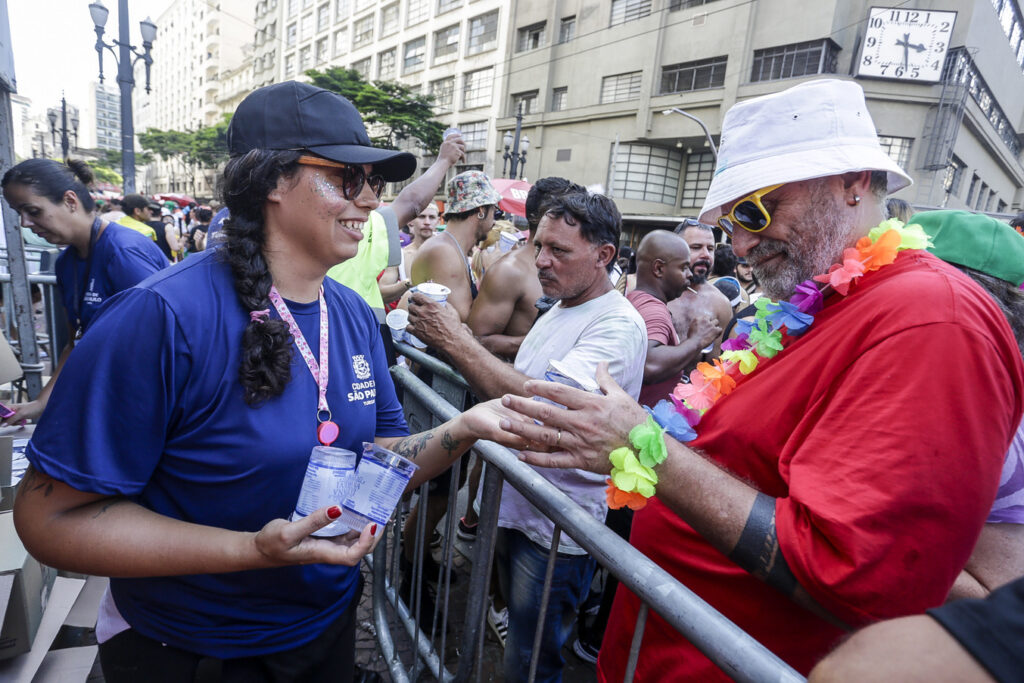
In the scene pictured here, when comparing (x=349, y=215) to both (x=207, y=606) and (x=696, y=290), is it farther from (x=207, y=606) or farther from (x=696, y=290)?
(x=696, y=290)

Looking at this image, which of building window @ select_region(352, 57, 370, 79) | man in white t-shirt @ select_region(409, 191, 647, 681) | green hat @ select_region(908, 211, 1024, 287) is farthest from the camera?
building window @ select_region(352, 57, 370, 79)

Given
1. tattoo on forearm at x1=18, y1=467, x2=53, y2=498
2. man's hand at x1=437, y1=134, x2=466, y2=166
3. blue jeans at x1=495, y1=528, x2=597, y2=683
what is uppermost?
man's hand at x1=437, y1=134, x2=466, y2=166

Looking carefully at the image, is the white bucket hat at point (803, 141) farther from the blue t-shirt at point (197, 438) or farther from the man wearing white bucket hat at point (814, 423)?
the blue t-shirt at point (197, 438)

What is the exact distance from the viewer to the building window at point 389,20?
39.3m

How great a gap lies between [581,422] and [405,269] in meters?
5.24

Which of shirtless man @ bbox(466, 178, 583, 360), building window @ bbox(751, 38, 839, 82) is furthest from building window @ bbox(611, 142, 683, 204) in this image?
shirtless man @ bbox(466, 178, 583, 360)

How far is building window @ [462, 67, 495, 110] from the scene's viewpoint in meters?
32.7

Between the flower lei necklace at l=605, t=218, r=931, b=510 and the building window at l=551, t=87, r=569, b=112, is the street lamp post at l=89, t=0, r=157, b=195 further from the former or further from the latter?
the building window at l=551, t=87, r=569, b=112

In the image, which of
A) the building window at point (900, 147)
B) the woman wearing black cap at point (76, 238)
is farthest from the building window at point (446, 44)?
the woman wearing black cap at point (76, 238)

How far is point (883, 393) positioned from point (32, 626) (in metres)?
3.29

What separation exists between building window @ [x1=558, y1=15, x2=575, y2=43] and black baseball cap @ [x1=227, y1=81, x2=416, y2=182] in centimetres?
3197

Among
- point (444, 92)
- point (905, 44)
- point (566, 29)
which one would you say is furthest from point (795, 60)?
point (444, 92)

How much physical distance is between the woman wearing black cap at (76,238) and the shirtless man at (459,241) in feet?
6.14

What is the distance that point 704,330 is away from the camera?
3.75 metres
